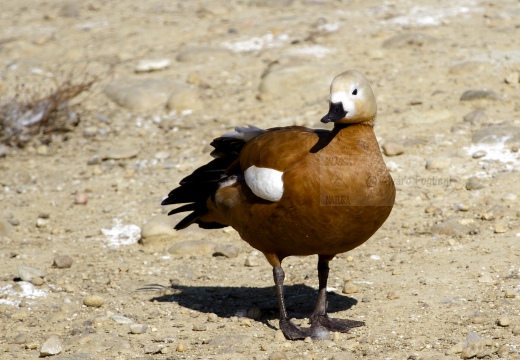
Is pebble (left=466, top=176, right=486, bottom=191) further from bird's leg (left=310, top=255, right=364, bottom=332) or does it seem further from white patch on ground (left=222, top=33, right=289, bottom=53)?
white patch on ground (left=222, top=33, right=289, bottom=53)

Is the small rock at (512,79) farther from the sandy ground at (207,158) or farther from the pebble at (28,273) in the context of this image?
the pebble at (28,273)

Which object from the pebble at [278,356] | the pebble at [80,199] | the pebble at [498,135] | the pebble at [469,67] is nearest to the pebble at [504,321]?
the pebble at [278,356]

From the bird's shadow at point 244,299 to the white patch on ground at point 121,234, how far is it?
3.58 feet

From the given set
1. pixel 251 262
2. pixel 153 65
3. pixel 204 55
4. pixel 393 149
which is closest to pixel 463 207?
pixel 393 149

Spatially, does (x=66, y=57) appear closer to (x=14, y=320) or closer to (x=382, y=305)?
(x=14, y=320)

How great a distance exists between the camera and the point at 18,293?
20.1ft

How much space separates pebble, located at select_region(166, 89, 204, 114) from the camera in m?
10.4

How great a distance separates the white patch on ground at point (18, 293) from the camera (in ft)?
19.7

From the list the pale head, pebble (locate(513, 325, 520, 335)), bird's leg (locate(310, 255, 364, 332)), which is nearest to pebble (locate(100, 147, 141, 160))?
bird's leg (locate(310, 255, 364, 332))

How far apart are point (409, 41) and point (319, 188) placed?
6.54 m

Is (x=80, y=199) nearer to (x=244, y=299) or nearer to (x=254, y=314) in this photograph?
(x=244, y=299)

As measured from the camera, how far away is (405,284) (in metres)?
5.91

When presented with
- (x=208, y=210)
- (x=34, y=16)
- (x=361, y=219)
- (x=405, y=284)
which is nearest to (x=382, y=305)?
(x=405, y=284)

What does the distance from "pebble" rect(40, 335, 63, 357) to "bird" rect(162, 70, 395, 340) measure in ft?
4.47
